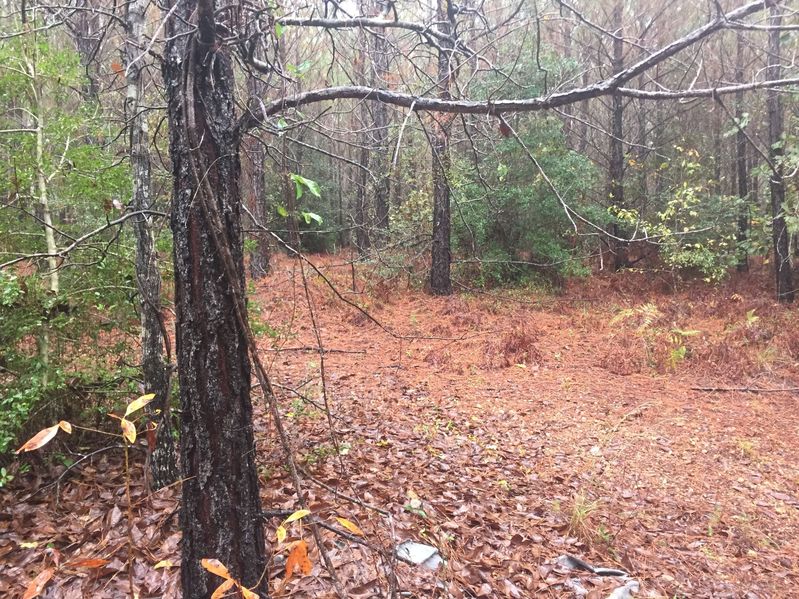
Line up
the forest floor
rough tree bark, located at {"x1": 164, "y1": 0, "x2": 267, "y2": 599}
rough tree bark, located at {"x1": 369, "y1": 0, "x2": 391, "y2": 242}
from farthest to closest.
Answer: the forest floor
rough tree bark, located at {"x1": 369, "y1": 0, "x2": 391, "y2": 242}
rough tree bark, located at {"x1": 164, "y1": 0, "x2": 267, "y2": 599}

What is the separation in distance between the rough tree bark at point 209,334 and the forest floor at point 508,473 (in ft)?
0.78

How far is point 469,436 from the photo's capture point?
534 cm

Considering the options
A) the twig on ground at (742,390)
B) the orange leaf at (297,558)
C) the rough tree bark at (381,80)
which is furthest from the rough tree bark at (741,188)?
the orange leaf at (297,558)

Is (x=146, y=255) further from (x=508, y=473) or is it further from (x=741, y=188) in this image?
(x=741, y=188)

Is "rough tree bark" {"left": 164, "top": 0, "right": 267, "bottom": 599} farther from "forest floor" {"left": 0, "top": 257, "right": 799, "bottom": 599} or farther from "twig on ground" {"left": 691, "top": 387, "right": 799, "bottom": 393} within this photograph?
"twig on ground" {"left": 691, "top": 387, "right": 799, "bottom": 393}

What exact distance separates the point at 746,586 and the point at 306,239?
655 inches

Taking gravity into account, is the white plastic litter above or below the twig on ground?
above

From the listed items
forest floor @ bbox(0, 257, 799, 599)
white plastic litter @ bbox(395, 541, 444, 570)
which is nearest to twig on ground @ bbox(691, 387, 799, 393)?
forest floor @ bbox(0, 257, 799, 599)

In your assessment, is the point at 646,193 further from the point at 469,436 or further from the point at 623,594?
the point at 623,594

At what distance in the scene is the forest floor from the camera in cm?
303

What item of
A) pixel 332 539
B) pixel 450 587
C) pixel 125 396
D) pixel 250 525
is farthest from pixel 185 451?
pixel 125 396

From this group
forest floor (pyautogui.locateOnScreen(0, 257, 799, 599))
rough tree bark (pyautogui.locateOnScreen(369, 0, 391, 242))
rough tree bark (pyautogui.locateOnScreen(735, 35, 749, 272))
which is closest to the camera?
rough tree bark (pyautogui.locateOnScreen(369, 0, 391, 242))

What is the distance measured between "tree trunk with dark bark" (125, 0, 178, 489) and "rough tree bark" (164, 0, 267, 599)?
133 cm

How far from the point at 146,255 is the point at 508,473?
11.7 ft
